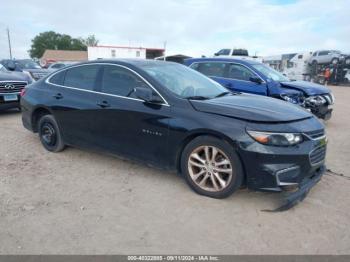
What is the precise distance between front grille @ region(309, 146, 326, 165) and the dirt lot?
0.50 m

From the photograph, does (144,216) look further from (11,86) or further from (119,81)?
(11,86)

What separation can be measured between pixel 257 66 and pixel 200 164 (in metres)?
5.43

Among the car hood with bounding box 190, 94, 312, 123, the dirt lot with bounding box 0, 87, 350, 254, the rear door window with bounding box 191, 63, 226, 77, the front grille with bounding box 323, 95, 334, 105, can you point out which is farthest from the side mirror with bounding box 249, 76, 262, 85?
the car hood with bounding box 190, 94, 312, 123

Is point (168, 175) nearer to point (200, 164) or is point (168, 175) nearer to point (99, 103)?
point (200, 164)

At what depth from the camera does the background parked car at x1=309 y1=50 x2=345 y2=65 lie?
28722 millimetres

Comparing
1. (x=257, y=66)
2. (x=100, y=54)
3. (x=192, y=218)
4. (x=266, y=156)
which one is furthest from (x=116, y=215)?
(x=100, y=54)

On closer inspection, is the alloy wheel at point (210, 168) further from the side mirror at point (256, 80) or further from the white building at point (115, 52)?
the white building at point (115, 52)

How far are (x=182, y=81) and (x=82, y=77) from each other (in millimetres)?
1570

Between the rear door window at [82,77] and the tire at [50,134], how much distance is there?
69 centimetres

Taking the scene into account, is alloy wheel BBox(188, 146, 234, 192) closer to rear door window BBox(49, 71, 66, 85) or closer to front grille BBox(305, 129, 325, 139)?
front grille BBox(305, 129, 325, 139)

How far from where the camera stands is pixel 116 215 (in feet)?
11.7

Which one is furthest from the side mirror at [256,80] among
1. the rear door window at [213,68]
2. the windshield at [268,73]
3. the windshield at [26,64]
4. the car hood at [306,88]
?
the windshield at [26,64]

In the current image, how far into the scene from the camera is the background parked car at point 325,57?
28.7 m

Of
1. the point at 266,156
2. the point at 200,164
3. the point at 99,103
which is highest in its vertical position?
the point at 99,103
